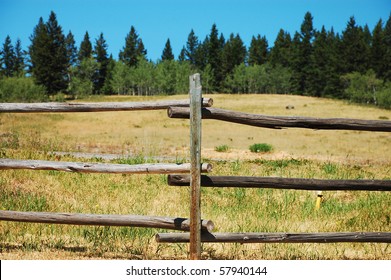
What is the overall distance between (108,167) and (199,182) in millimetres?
1101

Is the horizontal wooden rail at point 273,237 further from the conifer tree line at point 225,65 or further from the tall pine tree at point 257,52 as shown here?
the tall pine tree at point 257,52

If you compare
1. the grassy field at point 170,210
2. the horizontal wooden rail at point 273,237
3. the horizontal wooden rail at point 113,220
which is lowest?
the grassy field at point 170,210

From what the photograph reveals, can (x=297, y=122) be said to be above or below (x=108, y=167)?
above

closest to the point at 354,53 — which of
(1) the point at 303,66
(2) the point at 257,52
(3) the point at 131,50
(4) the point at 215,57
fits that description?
(1) the point at 303,66

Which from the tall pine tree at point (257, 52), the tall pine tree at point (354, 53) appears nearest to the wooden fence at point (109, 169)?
→ the tall pine tree at point (354, 53)

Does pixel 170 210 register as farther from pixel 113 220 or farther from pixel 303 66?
pixel 303 66

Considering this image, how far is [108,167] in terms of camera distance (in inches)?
182

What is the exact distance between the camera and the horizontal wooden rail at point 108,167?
441 centimetres

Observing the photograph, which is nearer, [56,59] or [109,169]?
[109,169]

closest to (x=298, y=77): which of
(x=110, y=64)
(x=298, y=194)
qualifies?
(x=110, y=64)

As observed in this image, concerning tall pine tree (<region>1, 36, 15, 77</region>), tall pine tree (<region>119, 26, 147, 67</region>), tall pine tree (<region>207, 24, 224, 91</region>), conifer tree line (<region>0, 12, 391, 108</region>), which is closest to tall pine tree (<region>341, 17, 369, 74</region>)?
conifer tree line (<region>0, 12, 391, 108</region>)

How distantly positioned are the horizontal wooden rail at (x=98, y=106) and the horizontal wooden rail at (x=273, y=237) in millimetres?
1383

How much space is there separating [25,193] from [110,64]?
3443 inches
